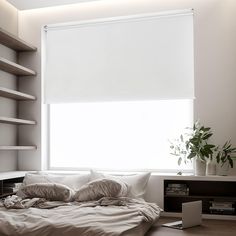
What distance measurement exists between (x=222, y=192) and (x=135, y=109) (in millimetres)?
1459

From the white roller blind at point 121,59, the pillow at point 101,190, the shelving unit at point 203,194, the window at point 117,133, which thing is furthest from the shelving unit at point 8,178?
the shelving unit at point 203,194

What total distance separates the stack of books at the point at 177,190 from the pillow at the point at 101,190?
64 centimetres

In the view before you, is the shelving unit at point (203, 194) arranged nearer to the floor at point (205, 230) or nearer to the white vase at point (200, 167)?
the white vase at point (200, 167)

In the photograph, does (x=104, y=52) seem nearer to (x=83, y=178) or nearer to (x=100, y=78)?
(x=100, y=78)

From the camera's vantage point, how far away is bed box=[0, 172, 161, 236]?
8.36ft

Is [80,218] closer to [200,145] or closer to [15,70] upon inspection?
[200,145]

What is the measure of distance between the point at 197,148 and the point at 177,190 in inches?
20.9

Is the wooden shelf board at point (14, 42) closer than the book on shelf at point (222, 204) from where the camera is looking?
No

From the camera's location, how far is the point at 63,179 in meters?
4.00

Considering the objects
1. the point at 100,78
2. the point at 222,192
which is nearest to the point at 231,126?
the point at 222,192

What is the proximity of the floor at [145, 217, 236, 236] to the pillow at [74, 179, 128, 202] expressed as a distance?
1.62 ft

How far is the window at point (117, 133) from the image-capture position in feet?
14.1

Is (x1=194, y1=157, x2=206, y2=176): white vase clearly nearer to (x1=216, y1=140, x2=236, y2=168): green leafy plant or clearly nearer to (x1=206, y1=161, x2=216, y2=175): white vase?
(x1=206, y1=161, x2=216, y2=175): white vase

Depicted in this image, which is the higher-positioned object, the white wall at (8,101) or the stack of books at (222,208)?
the white wall at (8,101)
